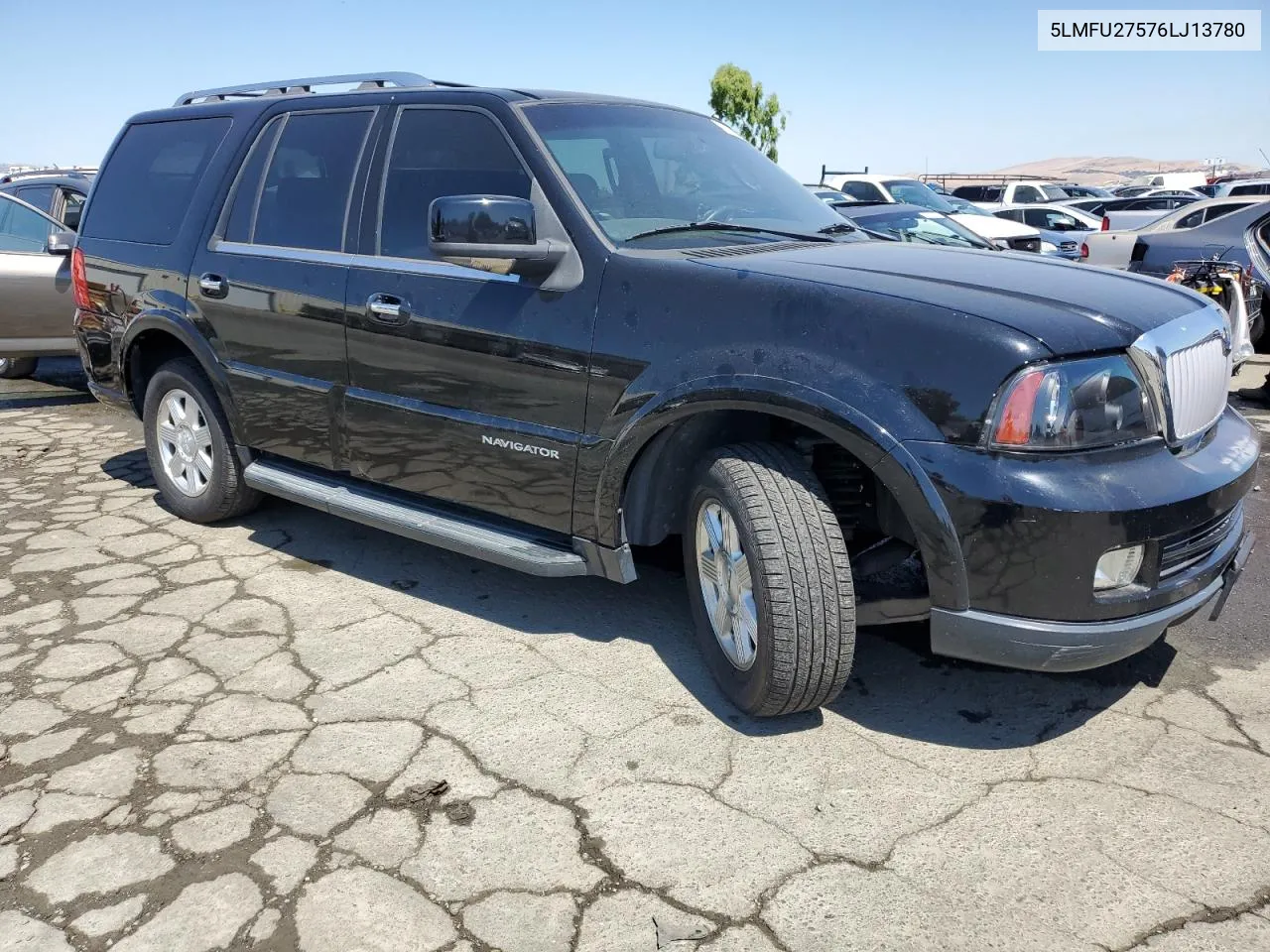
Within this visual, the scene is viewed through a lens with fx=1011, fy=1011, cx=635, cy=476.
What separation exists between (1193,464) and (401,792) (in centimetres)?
230

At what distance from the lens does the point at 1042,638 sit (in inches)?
100

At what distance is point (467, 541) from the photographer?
11.5ft

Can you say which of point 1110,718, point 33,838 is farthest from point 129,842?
point 1110,718

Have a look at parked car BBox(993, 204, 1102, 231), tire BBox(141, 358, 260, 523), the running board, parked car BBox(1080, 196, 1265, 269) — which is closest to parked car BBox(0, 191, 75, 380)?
tire BBox(141, 358, 260, 523)

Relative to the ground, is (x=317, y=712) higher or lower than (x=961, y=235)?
lower

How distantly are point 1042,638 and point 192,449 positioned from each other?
3963 mm

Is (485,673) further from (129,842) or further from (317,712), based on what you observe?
(129,842)

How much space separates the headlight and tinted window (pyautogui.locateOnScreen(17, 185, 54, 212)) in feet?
30.2

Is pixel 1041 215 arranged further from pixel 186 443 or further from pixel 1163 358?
pixel 1163 358

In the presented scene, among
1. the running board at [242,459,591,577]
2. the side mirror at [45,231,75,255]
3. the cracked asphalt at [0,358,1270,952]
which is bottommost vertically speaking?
the cracked asphalt at [0,358,1270,952]

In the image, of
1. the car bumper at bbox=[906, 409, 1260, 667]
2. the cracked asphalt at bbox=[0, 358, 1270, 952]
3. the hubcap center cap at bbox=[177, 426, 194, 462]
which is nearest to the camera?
the cracked asphalt at bbox=[0, 358, 1270, 952]

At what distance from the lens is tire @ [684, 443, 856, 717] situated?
278 cm

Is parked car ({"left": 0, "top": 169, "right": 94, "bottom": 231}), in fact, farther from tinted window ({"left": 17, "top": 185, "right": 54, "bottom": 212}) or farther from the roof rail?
the roof rail

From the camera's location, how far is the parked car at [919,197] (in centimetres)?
1244
